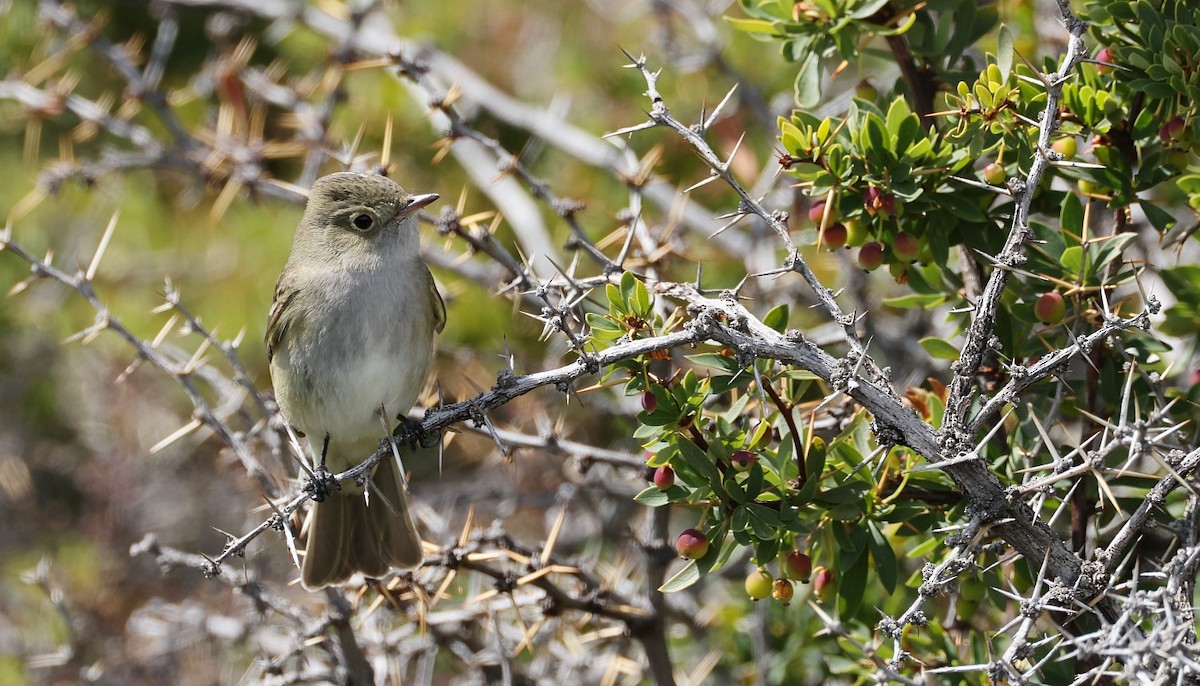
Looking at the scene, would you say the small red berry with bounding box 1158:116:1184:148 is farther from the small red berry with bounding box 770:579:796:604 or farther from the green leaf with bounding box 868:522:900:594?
the small red berry with bounding box 770:579:796:604

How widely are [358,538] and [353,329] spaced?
77 centimetres

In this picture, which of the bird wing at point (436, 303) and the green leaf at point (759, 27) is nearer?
the green leaf at point (759, 27)

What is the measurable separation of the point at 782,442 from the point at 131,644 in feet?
14.0

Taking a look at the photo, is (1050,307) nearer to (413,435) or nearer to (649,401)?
(649,401)

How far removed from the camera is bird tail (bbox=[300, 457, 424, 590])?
12.5ft

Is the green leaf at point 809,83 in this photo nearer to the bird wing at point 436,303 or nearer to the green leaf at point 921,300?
the green leaf at point 921,300

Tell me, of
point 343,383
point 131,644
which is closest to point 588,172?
point 343,383

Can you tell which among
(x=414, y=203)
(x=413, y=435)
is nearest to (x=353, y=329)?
(x=414, y=203)

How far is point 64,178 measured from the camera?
16.6ft

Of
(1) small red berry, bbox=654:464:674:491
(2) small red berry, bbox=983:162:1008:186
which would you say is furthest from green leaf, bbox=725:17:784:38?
(1) small red berry, bbox=654:464:674:491

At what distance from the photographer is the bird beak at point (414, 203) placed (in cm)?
408

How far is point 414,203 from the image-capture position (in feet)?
13.7

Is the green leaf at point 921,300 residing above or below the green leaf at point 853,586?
above

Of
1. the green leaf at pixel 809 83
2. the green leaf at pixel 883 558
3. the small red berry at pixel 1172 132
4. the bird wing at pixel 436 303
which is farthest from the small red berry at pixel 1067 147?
the bird wing at pixel 436 303
